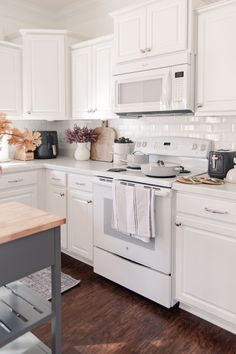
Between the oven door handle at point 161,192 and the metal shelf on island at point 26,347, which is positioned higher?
the oven door handle at point 161,192

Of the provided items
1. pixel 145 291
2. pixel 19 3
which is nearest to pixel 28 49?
pixel 19 3

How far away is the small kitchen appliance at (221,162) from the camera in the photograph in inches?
92.0

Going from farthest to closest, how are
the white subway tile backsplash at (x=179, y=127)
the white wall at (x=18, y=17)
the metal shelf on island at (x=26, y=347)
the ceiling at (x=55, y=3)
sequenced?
1. the ceiling at (x=55, y=3)
2. the white wall at (x=18, y=17)
3. the white subway tile backsplash at (x=179, y=127)
4. the metal shelf on island at (x=26, y=347)

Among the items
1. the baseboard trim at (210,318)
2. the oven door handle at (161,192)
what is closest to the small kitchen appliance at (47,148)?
the oven door handle at (161,192)

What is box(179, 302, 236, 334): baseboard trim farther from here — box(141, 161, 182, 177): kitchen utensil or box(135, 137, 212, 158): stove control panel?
box(135, 137, 212, 158): stove control panel

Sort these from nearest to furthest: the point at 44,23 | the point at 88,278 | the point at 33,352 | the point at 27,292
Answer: the point at 33,352, the point at 27,292, the point at 88,278, the point at 44,23

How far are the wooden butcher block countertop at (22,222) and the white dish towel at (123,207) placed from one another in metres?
0.89

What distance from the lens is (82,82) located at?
133 inches

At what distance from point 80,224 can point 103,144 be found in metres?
0.96

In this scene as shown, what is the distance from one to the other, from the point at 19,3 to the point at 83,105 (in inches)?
60.4

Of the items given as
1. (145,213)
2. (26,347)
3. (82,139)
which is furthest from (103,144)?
(26,347)

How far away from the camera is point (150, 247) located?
2.37 meters

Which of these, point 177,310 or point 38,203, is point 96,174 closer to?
point 38,203

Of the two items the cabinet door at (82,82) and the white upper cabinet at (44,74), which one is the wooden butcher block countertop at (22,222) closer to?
the cabinet door at (82,82)
